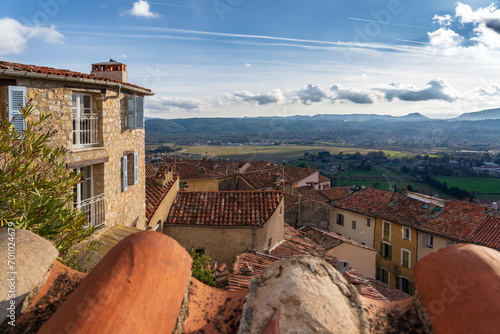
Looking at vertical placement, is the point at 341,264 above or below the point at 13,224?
below

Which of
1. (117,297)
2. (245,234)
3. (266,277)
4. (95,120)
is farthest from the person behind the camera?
(245,234)

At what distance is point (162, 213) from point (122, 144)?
437 cm

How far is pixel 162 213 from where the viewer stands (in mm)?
15156

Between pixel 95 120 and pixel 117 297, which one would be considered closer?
pixel 117 297

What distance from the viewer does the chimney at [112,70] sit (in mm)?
12930

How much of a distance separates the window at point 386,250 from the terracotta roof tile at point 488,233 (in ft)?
23.2

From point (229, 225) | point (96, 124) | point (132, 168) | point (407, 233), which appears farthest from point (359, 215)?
point (96, 124)

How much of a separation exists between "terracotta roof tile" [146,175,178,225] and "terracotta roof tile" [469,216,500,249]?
67.3 feet

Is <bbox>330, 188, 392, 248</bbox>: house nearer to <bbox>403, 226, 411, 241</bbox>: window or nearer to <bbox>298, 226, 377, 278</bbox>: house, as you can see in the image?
<bbox>403, 226, 411, 241</bbox>: window

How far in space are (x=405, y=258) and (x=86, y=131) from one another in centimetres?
2627

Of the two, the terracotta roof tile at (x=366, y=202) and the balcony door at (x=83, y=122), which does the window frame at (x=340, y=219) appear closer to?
the terracotta roof tile at (x=366, y=202)

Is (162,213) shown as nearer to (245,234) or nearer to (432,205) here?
(245,234)

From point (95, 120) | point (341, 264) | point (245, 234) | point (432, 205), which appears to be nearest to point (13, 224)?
point (95, 120)

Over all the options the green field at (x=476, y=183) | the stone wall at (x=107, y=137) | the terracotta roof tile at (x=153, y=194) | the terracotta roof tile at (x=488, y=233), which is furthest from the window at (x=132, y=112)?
the green field at (x=476, y=183)
